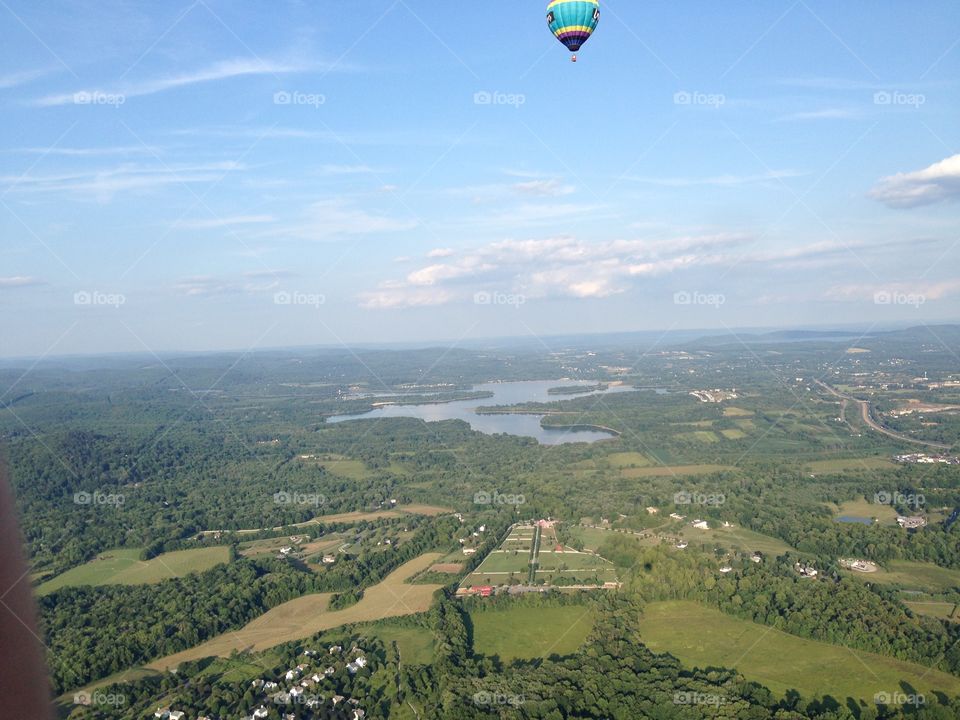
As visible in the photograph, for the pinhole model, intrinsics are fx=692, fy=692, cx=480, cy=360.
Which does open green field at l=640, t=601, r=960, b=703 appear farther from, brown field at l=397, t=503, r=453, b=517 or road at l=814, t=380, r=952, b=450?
road at l=814, t=380, r=952, b=450

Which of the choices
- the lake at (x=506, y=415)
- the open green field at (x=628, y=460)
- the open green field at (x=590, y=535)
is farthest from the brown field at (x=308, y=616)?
the lake at (x=506, y=415)

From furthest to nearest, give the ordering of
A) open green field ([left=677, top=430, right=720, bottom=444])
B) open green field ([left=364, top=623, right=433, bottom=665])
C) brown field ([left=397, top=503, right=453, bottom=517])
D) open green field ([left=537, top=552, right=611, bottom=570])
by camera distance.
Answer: open green field ([left=677, top=430, right=720, bottom=444])
brown field ([left=397, top=503, right=453, bottom=517])
open green field ([left=537, top=552, right=611, bottom=570])
open green field ([left=364, top=623, right=433, bottom=665])

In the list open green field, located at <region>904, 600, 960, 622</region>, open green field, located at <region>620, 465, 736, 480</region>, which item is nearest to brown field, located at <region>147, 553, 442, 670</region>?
open green field, located at <region>904, 600, 960, 622</region>

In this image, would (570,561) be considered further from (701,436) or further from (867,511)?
(701,436)

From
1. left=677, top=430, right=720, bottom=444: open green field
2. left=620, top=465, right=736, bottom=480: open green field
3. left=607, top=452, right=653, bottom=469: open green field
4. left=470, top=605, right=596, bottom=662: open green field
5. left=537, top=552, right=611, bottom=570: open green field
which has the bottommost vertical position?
left=470, top=605, right=596, bottom=662: open green field

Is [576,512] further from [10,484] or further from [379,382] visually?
[379,382]

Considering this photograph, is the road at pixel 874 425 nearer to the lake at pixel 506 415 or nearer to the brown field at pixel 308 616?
the lake at pixel 506 415
